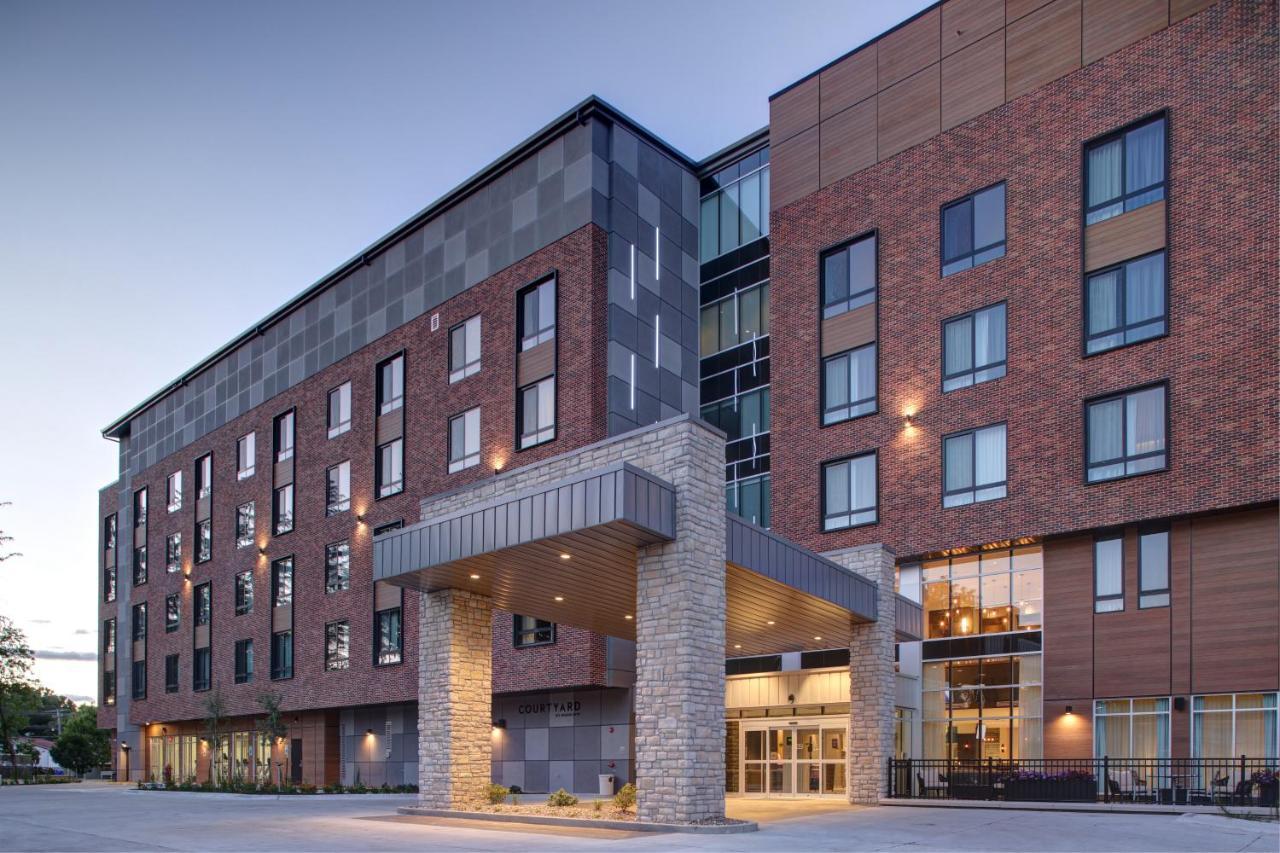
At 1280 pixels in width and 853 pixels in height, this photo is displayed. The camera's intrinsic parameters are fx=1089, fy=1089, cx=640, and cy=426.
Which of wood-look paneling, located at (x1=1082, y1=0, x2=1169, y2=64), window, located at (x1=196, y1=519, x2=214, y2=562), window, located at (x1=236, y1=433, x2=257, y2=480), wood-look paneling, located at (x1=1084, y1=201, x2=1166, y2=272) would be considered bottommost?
window, located at (x1=196, y1=519, x2=214, y2=562)

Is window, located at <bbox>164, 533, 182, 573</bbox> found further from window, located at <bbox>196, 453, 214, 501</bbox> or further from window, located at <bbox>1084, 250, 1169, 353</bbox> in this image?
window, located at <bbox>1084, 250, 1169, 353</bbox>

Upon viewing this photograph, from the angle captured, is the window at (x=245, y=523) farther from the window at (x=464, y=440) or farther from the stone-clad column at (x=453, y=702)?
the stone-clad column at (x=453, y=702)

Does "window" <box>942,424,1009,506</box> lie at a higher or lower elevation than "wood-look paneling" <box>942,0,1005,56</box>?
lower

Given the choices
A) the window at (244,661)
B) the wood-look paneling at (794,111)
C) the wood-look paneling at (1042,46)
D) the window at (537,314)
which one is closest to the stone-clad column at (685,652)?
the window at (537,314)

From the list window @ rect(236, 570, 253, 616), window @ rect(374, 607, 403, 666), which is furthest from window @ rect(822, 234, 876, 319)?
window @ rect(236, 570, 253, 616)

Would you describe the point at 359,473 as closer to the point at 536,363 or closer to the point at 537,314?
the point at 536,363

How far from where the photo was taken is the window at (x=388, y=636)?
39719 mm

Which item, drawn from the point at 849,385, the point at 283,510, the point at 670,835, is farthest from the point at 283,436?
the point at 670,835

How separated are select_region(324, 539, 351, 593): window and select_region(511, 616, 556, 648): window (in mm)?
9983

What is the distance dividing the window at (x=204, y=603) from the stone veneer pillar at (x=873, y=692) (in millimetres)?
37309

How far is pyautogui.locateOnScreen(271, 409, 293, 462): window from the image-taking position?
157 feet

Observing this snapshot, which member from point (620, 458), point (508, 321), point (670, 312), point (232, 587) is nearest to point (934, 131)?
point (670, 312)

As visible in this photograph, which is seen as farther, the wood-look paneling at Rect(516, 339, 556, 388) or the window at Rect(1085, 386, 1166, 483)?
the wood-look paneling at Rect(516, 339, 556, 388)

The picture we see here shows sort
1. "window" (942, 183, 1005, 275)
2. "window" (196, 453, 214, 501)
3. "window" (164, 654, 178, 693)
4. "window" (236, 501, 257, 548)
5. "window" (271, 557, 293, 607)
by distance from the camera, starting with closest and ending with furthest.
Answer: "window" (942, 183, 1005, 275)
"window" (271, 557, 293, 607)
"window" (236, 501, 257, 548)
"window" (196, 453, 214, 501)
"window" (164, 654, 178, 693)
